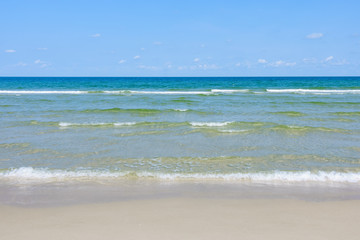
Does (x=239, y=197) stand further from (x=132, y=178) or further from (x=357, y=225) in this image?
(x=132, y=178)

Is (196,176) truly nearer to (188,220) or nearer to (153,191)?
(153,191)

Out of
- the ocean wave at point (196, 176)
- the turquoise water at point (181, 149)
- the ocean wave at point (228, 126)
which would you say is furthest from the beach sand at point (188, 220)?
the ocean wave at point (228, 126)

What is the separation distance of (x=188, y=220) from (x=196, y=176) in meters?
2.09

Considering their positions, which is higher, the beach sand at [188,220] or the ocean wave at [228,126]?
the ocean wave at [228,126]

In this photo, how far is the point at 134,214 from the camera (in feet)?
15.9

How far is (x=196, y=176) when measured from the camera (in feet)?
21.9

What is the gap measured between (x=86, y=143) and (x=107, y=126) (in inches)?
122

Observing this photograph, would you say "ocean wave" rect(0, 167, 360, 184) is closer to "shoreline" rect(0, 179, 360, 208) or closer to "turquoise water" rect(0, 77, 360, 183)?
"turquoise water" rect(0, 77, 360, 183)

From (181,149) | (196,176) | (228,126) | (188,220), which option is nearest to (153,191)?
(196,176)

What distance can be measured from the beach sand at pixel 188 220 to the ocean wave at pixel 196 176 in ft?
3.79

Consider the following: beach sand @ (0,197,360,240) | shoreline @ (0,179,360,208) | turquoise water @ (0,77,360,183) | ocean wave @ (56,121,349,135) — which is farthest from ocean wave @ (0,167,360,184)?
ocean wave @ (56,121,349,135)

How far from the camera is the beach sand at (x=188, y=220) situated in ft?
13.8

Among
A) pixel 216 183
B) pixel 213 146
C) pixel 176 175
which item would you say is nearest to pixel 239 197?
pixel 216 183

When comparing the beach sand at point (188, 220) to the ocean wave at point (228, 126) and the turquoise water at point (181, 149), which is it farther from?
the ocean wave at point (228, 126)
